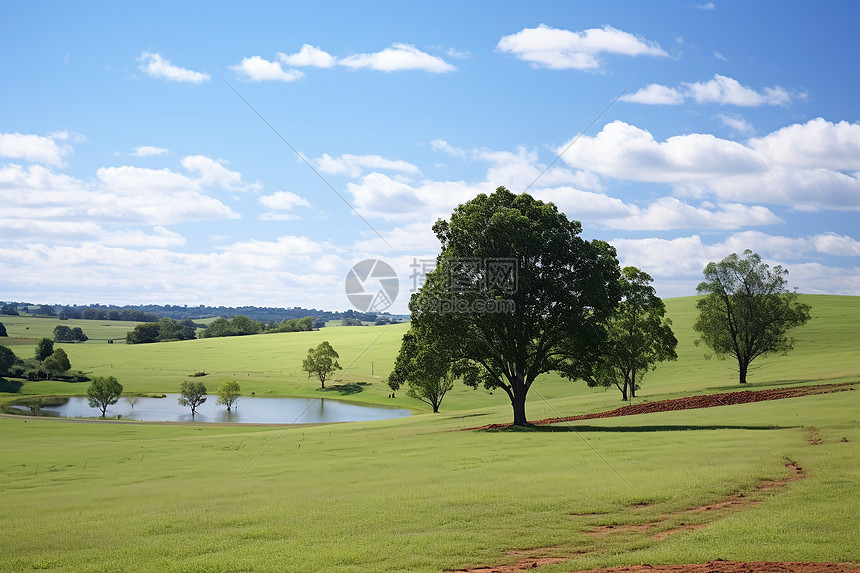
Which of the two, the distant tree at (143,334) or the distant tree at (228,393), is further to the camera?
the distant tree at (143,334)

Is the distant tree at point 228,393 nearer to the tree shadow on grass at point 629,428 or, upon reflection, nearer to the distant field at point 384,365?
the distant field at point 384,365

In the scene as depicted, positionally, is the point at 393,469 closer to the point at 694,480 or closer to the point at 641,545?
the point at 694,480

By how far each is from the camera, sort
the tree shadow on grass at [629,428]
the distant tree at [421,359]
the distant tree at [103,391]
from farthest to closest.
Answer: the distant tree at [103,391], the distant tree at [421,359], the tree shadow on grass at [629,428]

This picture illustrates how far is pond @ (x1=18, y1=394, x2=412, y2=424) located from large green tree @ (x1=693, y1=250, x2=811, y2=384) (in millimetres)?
41155

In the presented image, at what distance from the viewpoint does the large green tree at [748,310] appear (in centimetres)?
5922

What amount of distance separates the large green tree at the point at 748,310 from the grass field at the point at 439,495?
24.6m

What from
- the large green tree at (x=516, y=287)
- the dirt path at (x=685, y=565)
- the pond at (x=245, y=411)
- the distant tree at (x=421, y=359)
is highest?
the large green tree at (x=516, y=287)

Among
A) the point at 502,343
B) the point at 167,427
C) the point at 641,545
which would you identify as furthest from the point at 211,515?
the point at 167,427

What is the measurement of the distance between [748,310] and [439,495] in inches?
2044

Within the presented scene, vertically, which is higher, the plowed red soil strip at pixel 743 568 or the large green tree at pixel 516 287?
the large green tree at pixel 516 287

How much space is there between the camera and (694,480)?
17.8 metres

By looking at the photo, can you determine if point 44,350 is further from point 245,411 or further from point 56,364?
point 245,411

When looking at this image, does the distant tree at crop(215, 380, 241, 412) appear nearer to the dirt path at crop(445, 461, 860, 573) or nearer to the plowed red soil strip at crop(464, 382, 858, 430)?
the plowed red soil strip at crop(464, 382, 858, 430)

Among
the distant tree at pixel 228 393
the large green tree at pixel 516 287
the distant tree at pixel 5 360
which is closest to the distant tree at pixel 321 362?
the distant tree at pixel 228 393
